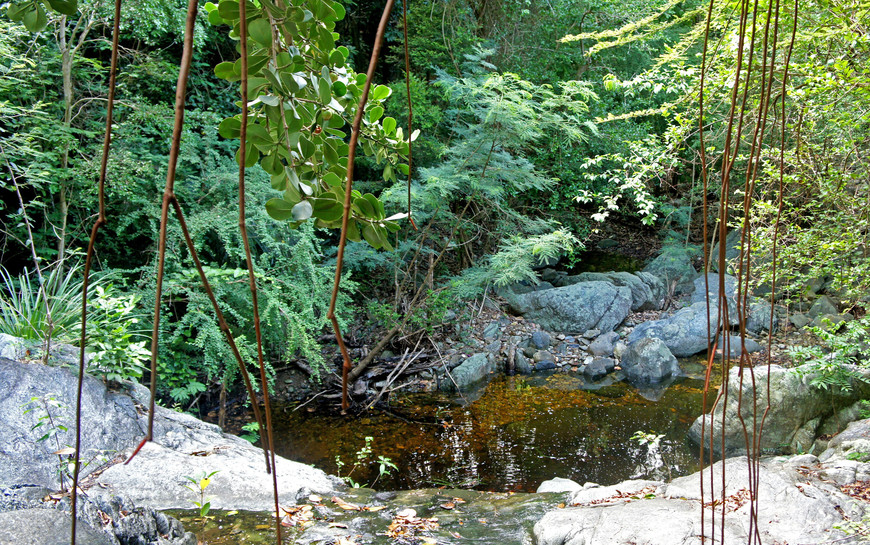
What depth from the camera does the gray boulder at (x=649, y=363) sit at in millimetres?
6906

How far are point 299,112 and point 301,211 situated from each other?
0.18 meters

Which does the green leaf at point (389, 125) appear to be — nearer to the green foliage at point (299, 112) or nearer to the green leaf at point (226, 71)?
the green foliage at point (299, 112)

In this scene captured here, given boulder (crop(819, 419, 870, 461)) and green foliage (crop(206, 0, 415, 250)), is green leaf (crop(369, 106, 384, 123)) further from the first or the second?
boulder (crop(819, 419, 870, 461))

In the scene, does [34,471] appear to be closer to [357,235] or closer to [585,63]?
[357,235]

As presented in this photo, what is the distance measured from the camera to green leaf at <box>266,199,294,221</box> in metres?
0.86

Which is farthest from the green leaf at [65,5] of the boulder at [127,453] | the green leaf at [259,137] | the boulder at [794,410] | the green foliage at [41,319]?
the boulder at [794,410]

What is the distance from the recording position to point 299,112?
894 millimetres

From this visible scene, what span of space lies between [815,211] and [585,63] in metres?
7.16

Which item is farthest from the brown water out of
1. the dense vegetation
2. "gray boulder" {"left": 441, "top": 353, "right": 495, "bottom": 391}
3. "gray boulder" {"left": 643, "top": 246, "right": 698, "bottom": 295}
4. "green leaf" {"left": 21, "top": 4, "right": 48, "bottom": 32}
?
"green leaf" {"left": 21, "top": 4, "right": 48, "bottom": 32}

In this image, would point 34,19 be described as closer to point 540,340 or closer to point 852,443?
point 852,443

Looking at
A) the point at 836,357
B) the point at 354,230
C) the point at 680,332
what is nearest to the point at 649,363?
the point at 680,332

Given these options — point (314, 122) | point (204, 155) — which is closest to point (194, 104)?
point (204, 155)

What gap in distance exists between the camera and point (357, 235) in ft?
3.21

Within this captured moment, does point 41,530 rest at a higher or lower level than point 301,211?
lower
